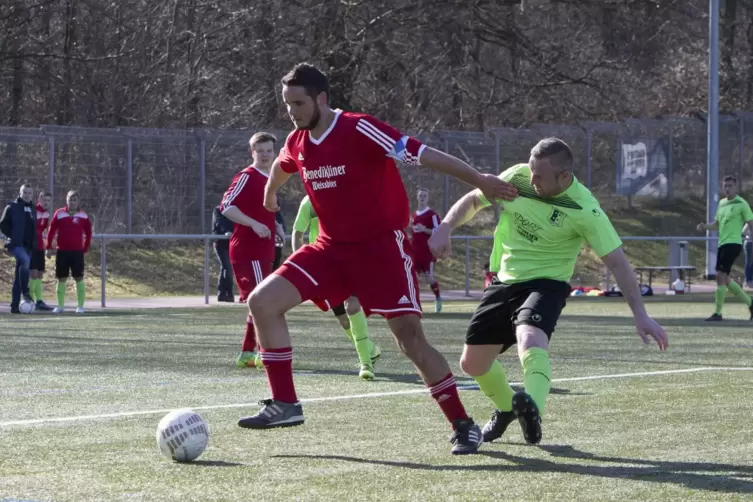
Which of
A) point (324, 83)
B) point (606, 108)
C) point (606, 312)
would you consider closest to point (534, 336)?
point (324, 83)

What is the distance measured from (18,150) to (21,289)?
5.64 meters

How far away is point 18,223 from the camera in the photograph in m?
21.0

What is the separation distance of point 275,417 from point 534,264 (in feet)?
5.26

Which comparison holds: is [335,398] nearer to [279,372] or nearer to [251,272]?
[279,372]

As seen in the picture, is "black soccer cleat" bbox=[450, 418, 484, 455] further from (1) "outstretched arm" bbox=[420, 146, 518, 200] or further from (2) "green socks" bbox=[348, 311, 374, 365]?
(2) "green socks" bbox=[348, 311, 374, 365]

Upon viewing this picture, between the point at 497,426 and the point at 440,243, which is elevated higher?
the point at 440,243

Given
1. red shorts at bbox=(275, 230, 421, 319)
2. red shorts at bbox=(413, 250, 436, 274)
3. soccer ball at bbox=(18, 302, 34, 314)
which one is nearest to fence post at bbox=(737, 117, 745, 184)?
red shorts at bbox=(413, 250, 436, 274)

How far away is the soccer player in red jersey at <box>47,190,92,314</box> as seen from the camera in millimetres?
21406

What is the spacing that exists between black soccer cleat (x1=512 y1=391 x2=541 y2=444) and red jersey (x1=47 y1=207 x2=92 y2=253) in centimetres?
1573

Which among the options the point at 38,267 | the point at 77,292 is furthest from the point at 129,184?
the point at 77,292

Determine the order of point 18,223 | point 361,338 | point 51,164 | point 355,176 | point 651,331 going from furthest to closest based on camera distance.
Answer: point 51,164 → point 18,223 → point 361,338 → point 355,176 → point 651,331

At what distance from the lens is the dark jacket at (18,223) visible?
20984mm

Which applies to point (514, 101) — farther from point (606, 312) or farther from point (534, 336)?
point (534, 336)

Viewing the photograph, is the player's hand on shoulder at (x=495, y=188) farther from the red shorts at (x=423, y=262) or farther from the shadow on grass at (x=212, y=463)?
the red shorts at (x=423, y=262)
